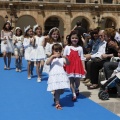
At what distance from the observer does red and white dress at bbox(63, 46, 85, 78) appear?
8328 millimetres

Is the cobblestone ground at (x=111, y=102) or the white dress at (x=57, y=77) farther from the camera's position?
the cobblestone ground at (x=111, y=102)

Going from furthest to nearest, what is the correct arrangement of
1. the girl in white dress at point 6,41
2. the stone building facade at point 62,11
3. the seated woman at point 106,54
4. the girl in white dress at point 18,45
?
the stone building facade at point 62,11 < the girl in white dress at point 6,41 < the girl in white dress at point 18,45 < the seated woman at point 106,54

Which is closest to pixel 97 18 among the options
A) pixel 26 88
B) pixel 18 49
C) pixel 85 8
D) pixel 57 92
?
pixel 85 8

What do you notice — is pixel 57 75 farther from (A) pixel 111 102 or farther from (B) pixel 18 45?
(B) pixel 18 45

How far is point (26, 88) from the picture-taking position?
1016cm

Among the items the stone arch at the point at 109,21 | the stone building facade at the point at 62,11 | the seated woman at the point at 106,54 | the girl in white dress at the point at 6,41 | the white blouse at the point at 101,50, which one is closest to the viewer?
the seated woman at the point at 106,54

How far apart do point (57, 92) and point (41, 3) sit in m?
27.9

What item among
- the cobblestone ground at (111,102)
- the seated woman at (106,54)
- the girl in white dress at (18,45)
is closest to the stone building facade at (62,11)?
the girl in white dress at (18,45)

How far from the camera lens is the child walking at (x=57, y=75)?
7.56 meters

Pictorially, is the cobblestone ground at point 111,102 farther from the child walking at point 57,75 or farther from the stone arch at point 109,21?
the stone arch at point 109,21

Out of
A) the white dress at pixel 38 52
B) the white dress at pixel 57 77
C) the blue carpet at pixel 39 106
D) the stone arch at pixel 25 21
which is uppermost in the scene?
the stone arch at pixel 25 21

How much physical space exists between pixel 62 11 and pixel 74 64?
1101 inches

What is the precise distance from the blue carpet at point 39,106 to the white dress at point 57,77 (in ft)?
1.79

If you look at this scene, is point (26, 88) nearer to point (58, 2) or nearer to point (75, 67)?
point (75, 67)
